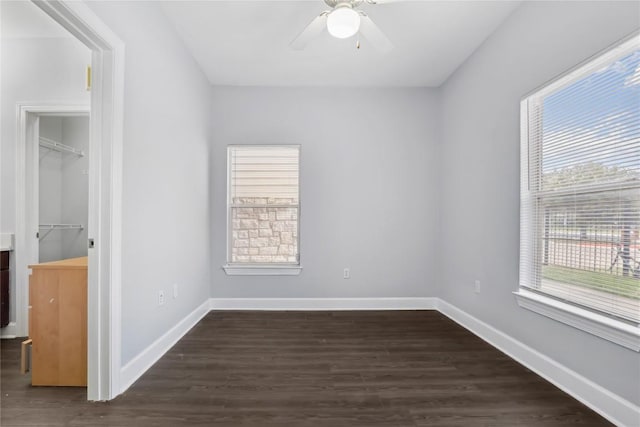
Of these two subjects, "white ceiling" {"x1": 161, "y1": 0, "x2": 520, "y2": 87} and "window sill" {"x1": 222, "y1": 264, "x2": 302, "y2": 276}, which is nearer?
"white ceiling" {"x1": 161, "y1": 0, "x2": 520, "y2": 87}

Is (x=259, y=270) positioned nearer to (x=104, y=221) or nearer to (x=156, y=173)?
(x=156, y=173)

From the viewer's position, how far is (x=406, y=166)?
3906 millimetres

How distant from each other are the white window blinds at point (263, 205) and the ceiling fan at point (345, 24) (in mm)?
1694

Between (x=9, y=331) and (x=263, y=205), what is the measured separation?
2.62m

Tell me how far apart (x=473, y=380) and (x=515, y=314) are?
69 centimetres

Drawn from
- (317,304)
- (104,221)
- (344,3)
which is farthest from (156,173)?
(317,304)

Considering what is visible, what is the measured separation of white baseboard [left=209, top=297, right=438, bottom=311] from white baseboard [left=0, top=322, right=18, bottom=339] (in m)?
1.74

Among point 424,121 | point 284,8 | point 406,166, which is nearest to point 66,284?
point 284,8

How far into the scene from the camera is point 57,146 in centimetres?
315

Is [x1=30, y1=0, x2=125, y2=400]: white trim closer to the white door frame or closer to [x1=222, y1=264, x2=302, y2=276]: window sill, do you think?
the white door frame

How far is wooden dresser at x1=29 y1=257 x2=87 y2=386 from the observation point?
6.47 ft

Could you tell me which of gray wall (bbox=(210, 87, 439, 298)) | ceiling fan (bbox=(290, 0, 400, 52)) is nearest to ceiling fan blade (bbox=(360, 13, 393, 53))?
ceiling fan (bbox=(290, 0, 400, 52))

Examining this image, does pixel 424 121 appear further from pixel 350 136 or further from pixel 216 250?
pixel 216 250

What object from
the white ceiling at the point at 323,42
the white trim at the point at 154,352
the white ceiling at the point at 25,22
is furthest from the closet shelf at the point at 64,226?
the white ceiling at the point at 323,42
